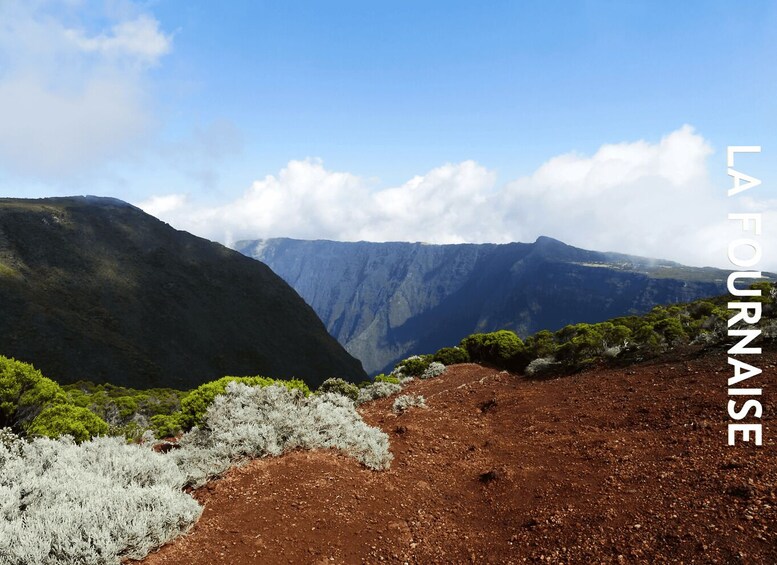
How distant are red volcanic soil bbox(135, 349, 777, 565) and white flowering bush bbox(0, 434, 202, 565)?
1.25 feet

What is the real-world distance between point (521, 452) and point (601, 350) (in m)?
10.3

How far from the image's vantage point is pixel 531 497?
22.8 ft

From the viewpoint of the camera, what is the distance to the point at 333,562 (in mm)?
5270

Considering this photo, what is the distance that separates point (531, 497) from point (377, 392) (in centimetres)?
921

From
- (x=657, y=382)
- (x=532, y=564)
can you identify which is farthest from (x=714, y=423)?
(x=532, y=564)

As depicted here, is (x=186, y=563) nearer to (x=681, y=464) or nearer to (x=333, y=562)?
(x=333, y=562)

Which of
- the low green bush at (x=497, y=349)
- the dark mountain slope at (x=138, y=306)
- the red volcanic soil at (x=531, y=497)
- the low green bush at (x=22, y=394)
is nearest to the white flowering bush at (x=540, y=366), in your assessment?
the low green bush at (x=497, y=349)

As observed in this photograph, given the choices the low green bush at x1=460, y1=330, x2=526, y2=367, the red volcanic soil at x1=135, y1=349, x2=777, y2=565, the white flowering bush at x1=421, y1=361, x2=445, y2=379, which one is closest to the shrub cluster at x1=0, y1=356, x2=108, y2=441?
the red volcanic soil at x1=135, y1=349, x2=777, y2=565

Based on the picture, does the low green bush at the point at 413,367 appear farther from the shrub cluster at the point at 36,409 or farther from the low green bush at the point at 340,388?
the shrub cluster at the point at 36,409

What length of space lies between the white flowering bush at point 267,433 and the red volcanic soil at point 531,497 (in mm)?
390

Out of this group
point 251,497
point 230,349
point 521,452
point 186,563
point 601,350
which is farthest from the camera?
point 230,349

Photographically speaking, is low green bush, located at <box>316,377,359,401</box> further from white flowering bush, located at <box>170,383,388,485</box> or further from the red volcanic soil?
the red volcanic soil

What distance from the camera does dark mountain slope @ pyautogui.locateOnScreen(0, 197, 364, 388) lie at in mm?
57156

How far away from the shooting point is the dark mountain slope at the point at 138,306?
2250 inches
